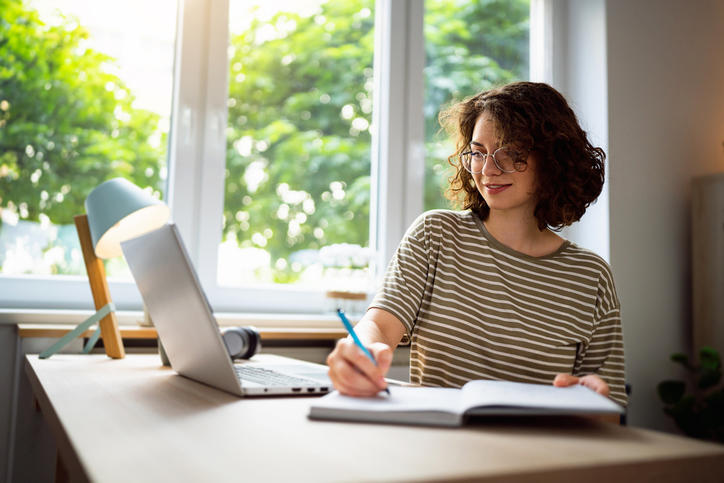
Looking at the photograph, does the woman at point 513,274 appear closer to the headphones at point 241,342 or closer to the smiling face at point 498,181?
the smiling face at point 498,181

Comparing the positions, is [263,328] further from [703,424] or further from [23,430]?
[703,424]

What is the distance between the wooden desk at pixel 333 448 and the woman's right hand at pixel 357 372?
0.19 feet

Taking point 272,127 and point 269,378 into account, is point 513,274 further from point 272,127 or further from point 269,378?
point 272,127

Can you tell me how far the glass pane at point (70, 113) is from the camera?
1.88 meters

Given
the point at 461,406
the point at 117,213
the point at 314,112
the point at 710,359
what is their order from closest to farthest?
1. the point at 461,406
2. the point at 117,213
3. the point at 710,359
4. the point at 314,112

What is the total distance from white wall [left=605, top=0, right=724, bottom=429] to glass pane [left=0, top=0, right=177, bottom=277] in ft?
5.61

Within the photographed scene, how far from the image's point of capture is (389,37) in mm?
2479

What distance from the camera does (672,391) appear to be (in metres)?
2.35

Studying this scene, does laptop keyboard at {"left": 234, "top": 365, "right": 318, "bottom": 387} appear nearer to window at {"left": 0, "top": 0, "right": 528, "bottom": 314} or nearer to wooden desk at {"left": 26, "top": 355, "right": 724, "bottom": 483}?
wooden desk at {"left": 26, "top": 355, "right": 724, "bottom": 483}

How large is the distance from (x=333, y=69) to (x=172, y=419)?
1.98 metres

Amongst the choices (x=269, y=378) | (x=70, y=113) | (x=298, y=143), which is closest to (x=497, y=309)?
(x=269, y=378)

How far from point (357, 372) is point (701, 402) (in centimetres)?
214

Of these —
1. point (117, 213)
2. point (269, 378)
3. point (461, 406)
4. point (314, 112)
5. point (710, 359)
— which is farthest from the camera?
point (314, 112)

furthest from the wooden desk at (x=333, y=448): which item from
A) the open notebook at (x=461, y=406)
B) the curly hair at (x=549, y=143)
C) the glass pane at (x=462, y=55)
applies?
the glass pane at (x=462, y=55)
